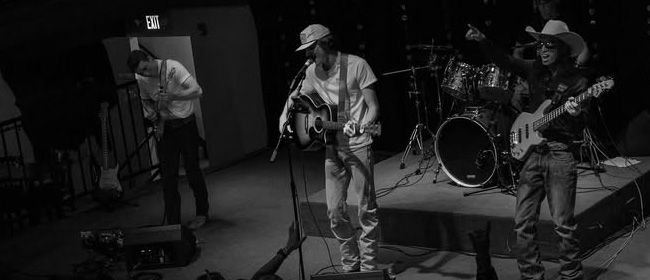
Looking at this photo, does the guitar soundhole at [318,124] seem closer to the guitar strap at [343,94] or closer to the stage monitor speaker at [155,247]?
the guitar strap at [343,94]

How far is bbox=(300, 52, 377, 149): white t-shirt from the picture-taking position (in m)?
6.29

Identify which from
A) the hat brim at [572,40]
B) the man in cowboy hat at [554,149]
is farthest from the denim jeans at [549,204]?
the hat brim at [572,40]

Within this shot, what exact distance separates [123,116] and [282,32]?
243cm

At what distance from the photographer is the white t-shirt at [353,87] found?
6.29m

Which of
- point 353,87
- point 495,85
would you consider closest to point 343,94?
point 353,87

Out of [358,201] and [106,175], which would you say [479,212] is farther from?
[106,175]

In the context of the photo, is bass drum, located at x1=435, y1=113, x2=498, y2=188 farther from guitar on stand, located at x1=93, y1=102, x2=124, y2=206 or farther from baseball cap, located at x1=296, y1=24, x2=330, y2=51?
guitar on stand, located at x1=93, y1=102, x2=124, y2=206

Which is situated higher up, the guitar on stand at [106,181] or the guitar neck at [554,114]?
the guitar neck at [554,114]

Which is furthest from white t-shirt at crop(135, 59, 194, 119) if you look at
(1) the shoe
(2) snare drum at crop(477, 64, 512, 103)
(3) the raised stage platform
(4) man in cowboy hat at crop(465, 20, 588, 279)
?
(4) man in cowboy hat at crop(465, 20, 588, 279)

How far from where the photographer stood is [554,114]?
226 inches

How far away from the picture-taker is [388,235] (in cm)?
757

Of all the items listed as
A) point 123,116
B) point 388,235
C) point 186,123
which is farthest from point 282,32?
point 388,235

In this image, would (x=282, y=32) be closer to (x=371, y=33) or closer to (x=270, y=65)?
(x=270, y=65)

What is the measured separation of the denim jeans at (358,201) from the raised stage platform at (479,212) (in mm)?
897
